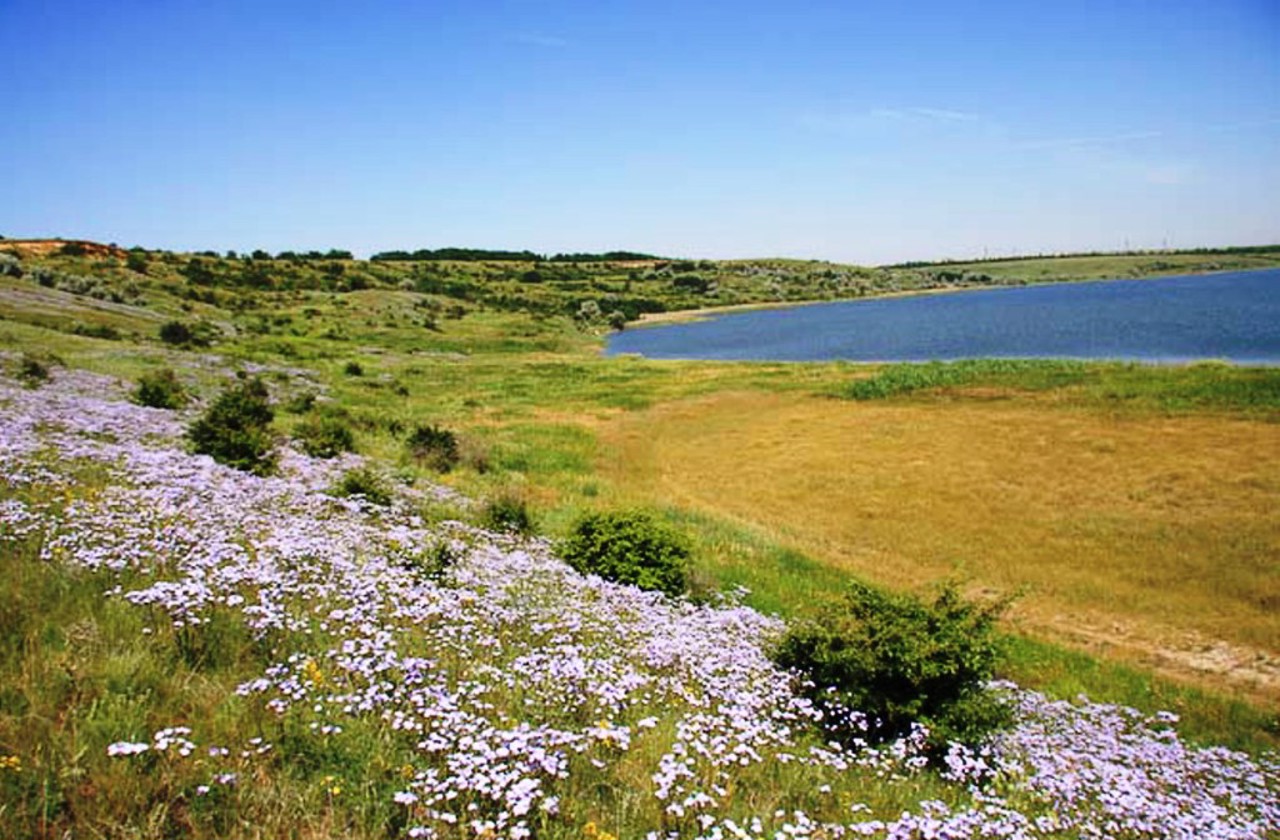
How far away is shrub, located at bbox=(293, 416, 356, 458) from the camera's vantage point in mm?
19969

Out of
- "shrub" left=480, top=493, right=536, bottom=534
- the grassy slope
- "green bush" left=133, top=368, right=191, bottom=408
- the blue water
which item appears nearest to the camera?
"shrub" left=480, top=493, right=536, bottom=534

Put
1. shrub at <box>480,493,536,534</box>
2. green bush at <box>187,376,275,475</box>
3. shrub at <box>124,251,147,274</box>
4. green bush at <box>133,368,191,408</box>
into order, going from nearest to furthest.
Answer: shrub at <box>480,493,536,534</box> < green bush at <box>187,376,275,475</box> < green bush at <box>133,368,191,408</box> < shrub at <box>124,251,147,274</box>

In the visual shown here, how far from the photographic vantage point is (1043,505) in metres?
24.1

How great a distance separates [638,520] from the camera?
14.0 metres

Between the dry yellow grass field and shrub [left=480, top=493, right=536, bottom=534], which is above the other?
shrub [left=480, top=493, right=536, bottom=534]

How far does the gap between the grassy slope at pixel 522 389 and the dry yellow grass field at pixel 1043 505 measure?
115 centimetres

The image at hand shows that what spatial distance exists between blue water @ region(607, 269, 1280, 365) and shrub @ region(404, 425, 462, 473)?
5999cm

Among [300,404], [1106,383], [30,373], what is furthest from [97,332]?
[1106,383]

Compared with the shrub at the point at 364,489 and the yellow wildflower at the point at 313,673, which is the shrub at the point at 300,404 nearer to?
the shrub at the point at 364,489

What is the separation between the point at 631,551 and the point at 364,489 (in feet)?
17.4

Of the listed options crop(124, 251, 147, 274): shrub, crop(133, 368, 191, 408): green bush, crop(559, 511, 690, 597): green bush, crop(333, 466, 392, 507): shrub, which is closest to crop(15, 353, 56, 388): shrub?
crop(133, 368, 191, 408): green bush

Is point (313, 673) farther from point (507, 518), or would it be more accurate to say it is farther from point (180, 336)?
point (180, 336)

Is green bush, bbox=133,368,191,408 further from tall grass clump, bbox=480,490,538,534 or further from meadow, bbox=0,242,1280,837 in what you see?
tall grass clump, bbox=480,490,538,534

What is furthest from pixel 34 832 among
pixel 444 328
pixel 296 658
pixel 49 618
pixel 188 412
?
pixel 444 328
